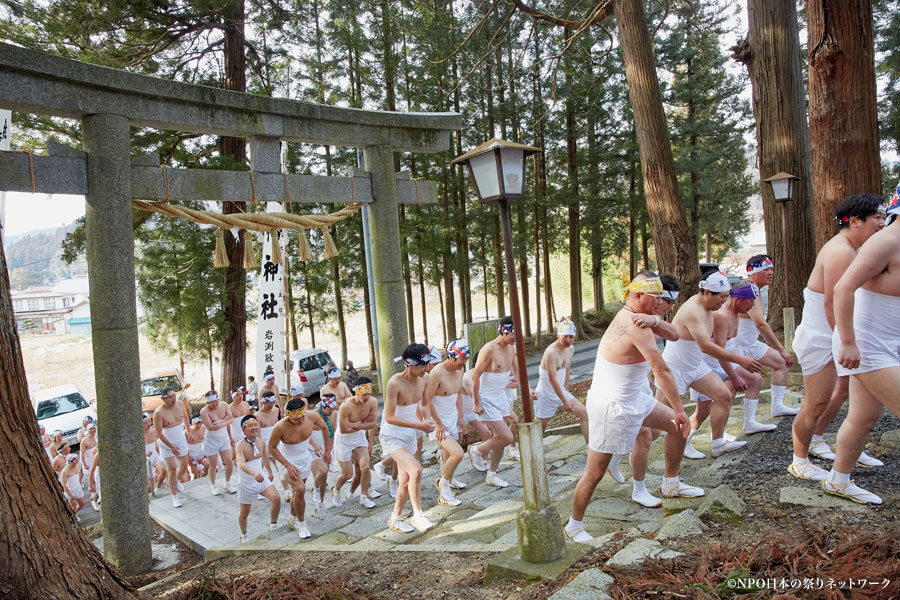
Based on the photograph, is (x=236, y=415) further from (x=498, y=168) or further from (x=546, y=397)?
(x=498, y=168)

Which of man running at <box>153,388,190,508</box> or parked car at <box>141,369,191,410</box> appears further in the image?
parked car at <box>141,369,191,410</box>

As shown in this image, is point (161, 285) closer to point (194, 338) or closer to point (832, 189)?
point (194, 338)

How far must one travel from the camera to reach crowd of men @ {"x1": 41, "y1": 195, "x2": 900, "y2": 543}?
3.72 metres

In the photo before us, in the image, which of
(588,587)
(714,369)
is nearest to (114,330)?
(588,587)

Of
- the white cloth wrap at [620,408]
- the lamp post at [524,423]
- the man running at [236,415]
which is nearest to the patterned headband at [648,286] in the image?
the white cloth wrap at [620,408]

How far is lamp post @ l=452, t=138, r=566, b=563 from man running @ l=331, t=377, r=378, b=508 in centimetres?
382

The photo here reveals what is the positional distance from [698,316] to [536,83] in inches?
722

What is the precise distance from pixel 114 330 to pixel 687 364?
6.23m

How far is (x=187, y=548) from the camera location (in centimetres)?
799

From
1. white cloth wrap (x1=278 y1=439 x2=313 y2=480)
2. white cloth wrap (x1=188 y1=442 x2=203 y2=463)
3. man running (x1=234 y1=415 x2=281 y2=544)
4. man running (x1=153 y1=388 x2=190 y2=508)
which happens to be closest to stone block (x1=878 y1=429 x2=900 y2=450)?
white cloth wrap (x1=278 y1=439 x2=313 y2=480)

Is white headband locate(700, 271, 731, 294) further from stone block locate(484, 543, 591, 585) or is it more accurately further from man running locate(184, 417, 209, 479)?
man running locate(184, 417, 209, 479)

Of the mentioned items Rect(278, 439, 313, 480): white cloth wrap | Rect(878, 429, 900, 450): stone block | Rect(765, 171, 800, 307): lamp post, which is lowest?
Rect(278, 439, 313, 480): white cloth wrap

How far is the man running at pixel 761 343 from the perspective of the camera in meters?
5.99

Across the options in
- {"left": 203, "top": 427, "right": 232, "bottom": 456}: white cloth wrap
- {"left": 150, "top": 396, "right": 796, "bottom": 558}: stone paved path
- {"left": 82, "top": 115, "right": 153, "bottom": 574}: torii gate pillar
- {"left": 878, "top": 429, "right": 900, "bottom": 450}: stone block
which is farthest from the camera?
{"left": 203, "top": 427, "right": 232, "bottom": 456}: white cloth wrap
